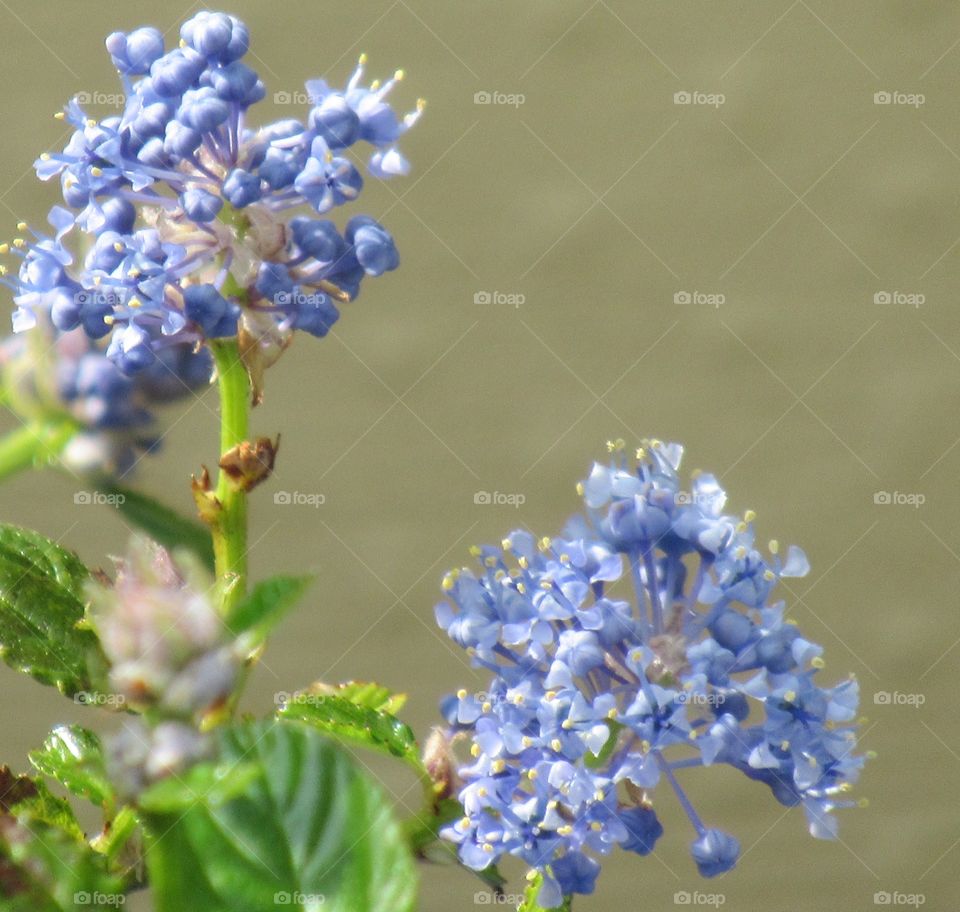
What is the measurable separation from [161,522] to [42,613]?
92 millimetres

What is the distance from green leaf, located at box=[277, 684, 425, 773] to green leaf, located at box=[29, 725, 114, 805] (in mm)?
57

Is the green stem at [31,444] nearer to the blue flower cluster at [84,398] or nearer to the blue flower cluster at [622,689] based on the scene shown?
the blue flower cluster at [84,398]

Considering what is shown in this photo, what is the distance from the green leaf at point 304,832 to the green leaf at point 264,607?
0.09ft

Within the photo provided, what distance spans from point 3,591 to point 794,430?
1.03 meters

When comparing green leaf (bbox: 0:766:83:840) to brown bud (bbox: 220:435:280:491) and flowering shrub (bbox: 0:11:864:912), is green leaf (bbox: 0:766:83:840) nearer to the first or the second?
flowering shrub (bbox: 0:11:864:912)

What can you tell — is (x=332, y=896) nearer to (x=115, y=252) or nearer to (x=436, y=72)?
(x=115, y=252)

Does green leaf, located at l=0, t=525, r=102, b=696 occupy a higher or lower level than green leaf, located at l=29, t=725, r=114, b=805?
higher

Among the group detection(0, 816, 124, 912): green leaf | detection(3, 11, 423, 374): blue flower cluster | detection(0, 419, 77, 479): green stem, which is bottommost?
detection(0, 816, 124, 912): green leaf

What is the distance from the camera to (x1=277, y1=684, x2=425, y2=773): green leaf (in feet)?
1.44

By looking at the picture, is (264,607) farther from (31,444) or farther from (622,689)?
(622,689)

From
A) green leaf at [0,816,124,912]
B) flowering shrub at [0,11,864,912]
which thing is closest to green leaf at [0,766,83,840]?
flowering shrub at [0,11,864,912]

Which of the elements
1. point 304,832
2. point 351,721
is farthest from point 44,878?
point 351,721

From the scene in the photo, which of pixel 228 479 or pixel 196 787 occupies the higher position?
pixel 228 479

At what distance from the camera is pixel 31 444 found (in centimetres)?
28
